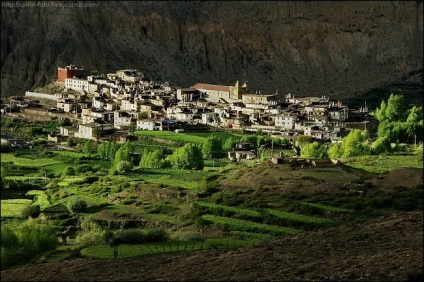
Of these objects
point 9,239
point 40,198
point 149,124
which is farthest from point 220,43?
point 9,239

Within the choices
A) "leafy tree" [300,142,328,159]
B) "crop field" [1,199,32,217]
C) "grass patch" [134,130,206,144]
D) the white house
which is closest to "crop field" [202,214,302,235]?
"crop field" [1,199,32,217]

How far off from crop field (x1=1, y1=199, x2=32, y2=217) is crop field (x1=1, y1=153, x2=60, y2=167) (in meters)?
4.35

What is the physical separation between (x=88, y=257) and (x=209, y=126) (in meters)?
16.6

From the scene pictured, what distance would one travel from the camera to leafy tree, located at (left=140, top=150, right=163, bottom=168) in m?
25.0

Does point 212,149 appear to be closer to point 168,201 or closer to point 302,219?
point 168,201

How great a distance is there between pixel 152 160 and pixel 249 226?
302 inches

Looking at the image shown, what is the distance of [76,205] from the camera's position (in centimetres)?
1923

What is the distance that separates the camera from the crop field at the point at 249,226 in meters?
17.7

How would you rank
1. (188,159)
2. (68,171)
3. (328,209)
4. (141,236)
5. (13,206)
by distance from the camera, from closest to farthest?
1. (141,236)
2. (328,209)
3. (13,206)
4. (68,171)
5. (188,159)

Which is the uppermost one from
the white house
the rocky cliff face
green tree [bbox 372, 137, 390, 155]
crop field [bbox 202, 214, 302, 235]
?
the rocky cliff face

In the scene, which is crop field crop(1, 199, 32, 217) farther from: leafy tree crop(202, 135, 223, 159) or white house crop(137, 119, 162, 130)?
white house crop(137, 119, 162, 130)

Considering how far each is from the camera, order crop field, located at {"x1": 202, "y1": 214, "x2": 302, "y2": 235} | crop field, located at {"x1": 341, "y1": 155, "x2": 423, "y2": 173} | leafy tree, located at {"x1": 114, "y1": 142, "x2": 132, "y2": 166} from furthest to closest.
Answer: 1. leafy tree, located at {"x1": 114, "y1": 142, "x2": 132, "y2": 166}
2. crop field, located at {"x1": 341, "y1": 155, "x2": 423, "y2": 173}
3. crop field, located at {"x1": 202, "y1": 214, "x2": 302, "y2": 235}

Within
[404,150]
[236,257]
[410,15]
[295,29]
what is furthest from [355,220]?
[410,15]

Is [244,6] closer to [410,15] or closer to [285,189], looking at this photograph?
[410,15]
